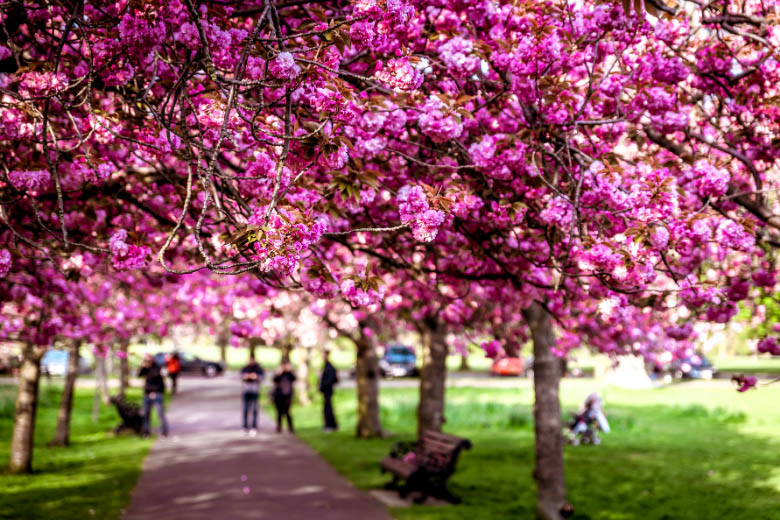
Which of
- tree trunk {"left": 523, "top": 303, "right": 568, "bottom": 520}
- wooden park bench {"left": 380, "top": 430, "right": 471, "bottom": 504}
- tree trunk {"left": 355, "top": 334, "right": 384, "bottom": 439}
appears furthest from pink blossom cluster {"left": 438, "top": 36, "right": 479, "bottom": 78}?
tree trunk {"left": 355, "top": 334, "right": 384, "bottom": 439}

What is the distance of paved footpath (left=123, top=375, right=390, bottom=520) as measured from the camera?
28.0ft

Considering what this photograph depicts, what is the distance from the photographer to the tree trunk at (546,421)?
26.8 feet

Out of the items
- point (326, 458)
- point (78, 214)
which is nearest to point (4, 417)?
point (326, 458)

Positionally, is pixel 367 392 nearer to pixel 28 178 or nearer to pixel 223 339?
pixel 28 178

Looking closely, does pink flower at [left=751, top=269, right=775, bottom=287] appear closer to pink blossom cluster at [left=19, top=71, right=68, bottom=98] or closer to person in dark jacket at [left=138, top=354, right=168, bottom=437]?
pink blossom cluster at [left=19, top=71, right=68, bottom=98]

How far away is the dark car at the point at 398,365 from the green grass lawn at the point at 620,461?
1690 centimetres

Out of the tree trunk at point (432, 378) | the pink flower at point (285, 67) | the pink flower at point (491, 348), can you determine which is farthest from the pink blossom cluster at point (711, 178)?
the tree trunk at point (432, 378)

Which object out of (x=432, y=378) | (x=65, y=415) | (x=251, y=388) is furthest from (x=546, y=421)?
(x=65, y=415)

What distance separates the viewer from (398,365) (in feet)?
127

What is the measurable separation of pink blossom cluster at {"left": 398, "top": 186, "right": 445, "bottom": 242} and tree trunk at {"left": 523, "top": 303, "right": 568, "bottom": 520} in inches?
203

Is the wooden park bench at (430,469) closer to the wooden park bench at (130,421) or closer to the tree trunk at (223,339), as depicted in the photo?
the wooden park bench at (130,421)

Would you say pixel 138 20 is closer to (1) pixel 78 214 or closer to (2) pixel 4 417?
(1) pixel 78 214

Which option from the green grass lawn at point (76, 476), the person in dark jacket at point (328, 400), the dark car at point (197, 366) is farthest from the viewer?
the dark car at point (197, 366)

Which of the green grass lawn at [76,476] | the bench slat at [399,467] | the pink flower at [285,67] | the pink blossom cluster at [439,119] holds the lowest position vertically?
the green grass lawn at [76,476]
